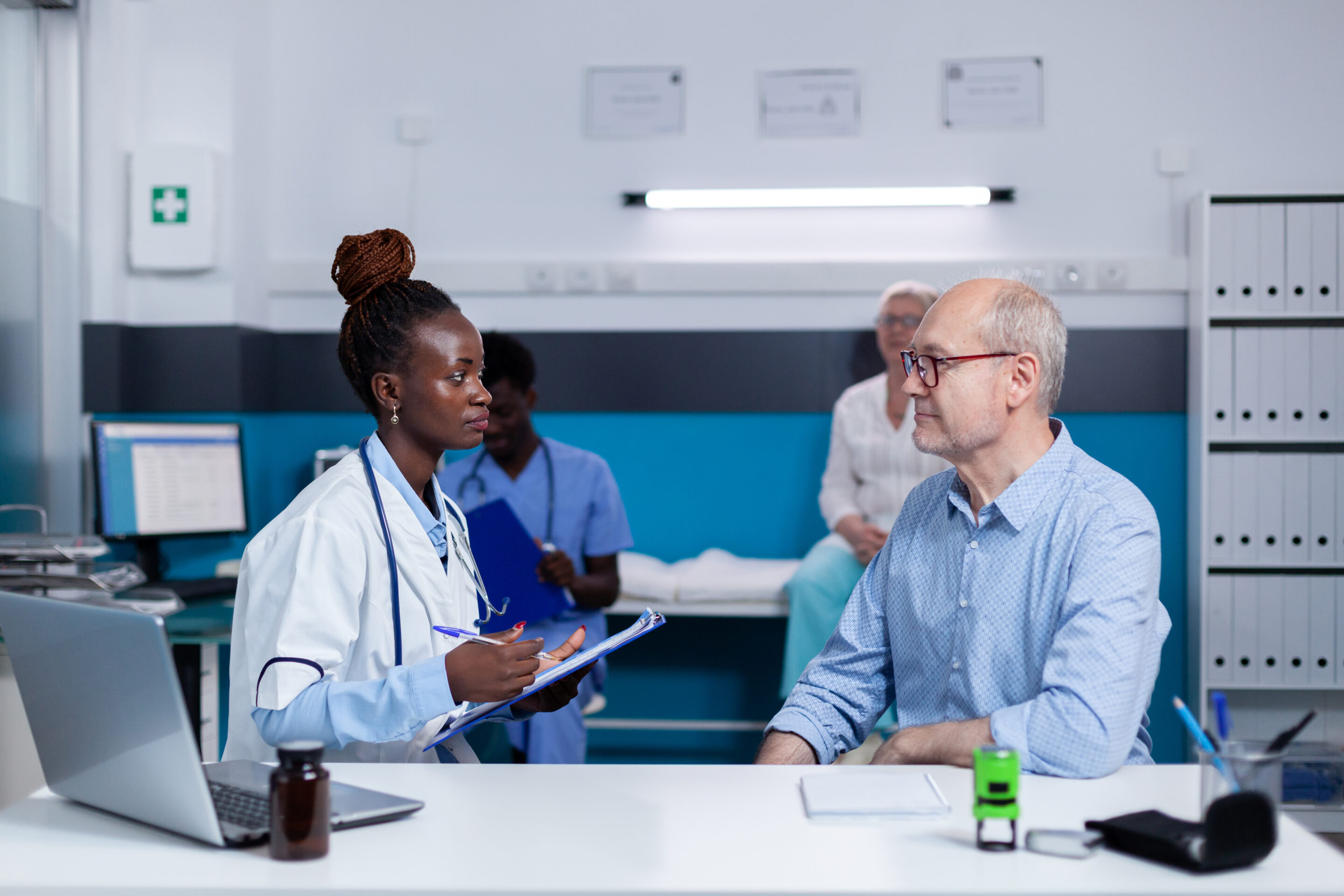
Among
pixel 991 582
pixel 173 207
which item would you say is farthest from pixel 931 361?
pixel 173 207

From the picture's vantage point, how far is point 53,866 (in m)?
1.03

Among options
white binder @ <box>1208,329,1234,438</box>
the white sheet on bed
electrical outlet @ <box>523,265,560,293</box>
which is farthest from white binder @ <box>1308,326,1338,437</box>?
electrical outlet @ <box>523,265,560,293</box>

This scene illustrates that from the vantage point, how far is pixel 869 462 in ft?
11.2

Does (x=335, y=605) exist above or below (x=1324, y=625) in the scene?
above

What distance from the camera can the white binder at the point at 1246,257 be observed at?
333cm

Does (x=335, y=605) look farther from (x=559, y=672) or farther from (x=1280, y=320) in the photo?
(x=1280, y=320)

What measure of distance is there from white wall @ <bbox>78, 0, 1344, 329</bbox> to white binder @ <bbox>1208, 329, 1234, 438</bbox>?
386mm

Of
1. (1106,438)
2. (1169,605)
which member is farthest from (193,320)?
(1169,605)

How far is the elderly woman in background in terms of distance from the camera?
3105 mm

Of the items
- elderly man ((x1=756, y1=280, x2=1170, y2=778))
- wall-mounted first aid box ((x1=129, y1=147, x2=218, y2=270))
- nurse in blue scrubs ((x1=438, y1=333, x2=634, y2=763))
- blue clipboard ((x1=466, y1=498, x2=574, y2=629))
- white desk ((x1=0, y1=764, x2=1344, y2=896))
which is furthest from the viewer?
wall-mounted first aid box ((x1=129, y1=147, x2=218, y2=270))

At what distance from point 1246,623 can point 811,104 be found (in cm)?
206

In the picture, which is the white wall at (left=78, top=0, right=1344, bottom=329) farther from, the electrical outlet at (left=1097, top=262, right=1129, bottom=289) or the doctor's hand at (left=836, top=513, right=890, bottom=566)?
the doctor's hand at (left=836, top=513, right=890, bottom=566)

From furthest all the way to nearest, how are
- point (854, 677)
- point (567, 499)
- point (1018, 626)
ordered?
point (567, 499)
point (854, 677)
point (1018, 626)

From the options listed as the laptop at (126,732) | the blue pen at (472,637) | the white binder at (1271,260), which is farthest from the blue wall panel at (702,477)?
the laptop at (126,732)
